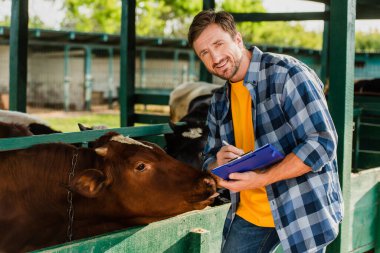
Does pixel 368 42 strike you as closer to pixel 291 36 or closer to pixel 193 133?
pixel 291 36

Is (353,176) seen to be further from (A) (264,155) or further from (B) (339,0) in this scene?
(A) (264,155)

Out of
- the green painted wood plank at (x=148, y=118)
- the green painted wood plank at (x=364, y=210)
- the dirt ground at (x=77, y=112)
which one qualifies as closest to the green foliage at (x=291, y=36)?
the dirt ground at (x=77, y=112)

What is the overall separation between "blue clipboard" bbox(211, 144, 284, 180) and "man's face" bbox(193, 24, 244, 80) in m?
0.52

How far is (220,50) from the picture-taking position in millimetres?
2824

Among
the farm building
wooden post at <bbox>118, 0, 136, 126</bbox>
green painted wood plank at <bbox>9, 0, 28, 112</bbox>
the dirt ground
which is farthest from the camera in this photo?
the farm building

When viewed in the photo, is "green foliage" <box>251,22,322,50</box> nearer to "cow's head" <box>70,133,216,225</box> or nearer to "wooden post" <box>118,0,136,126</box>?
"wooden post" <box>118,0,136,126</box>

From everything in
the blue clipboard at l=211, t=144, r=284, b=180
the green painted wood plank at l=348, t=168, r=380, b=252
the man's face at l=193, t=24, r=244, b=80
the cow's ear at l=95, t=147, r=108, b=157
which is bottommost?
the green painted wood plank at l=348, t=168, r=380, b=252

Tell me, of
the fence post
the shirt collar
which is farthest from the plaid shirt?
the fence post

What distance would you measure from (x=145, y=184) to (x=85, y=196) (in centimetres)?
35

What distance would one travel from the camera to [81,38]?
2431cm

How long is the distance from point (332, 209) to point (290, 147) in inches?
13.8

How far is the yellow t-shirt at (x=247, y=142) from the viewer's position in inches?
115

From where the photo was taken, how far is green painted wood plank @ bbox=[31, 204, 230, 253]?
271 centimetres

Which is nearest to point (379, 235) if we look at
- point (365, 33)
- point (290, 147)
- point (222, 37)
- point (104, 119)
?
point (290, 147)
